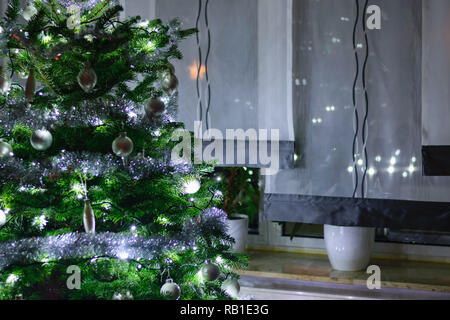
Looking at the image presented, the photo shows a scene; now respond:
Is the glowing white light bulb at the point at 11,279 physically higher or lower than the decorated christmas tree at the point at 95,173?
lower

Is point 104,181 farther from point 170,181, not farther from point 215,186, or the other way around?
point 215,186

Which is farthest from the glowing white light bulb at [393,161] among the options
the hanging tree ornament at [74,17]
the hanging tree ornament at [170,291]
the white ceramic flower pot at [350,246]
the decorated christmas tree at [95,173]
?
the hanging tree ornament at [74,17]

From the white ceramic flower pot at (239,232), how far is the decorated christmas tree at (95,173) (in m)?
0.88

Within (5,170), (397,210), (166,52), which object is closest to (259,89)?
(397,210)

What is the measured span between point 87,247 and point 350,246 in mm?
1239

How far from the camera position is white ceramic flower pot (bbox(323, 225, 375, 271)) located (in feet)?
6.40

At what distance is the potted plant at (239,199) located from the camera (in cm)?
216

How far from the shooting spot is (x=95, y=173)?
109 cm

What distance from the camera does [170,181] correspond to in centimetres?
118

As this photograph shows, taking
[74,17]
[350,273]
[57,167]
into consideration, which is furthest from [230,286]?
[350,273]

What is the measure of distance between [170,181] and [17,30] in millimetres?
505

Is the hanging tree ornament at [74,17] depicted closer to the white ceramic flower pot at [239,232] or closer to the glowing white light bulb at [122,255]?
the glowing white light bulb at [122,255]

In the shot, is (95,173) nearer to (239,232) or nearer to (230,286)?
(230,286)

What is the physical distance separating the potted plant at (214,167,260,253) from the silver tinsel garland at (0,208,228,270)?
954 mm
